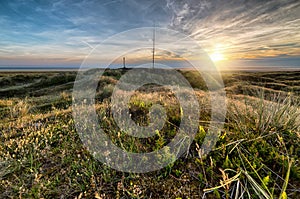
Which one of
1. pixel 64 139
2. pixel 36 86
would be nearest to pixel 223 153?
pixel 64 139

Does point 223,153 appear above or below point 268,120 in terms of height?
below

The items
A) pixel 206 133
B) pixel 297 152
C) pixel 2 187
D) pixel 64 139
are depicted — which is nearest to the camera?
pixel 2 187

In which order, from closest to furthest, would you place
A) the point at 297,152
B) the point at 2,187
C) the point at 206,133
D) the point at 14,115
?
the point at 2,187 < the point at 297,152 < the point at 206,133 < the point at 14,115

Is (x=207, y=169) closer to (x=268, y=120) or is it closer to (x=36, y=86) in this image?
(x=268, y=120)

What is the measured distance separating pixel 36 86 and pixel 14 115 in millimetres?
18511

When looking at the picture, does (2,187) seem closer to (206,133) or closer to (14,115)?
(206,133)

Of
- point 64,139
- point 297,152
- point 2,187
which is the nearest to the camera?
point 2,187

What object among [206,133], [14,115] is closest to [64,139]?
[206,133]

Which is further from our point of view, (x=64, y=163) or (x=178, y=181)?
(x=64, y=163)

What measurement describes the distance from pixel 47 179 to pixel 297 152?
406cm

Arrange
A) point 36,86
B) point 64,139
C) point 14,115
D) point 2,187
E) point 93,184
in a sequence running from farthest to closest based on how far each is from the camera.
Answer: point 36,86, point 14,115, point 64,139, point 2,187, point 93,184

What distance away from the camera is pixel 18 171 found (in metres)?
3.09

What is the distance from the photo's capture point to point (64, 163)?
3.19 meters

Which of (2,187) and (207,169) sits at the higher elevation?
(207,169)
